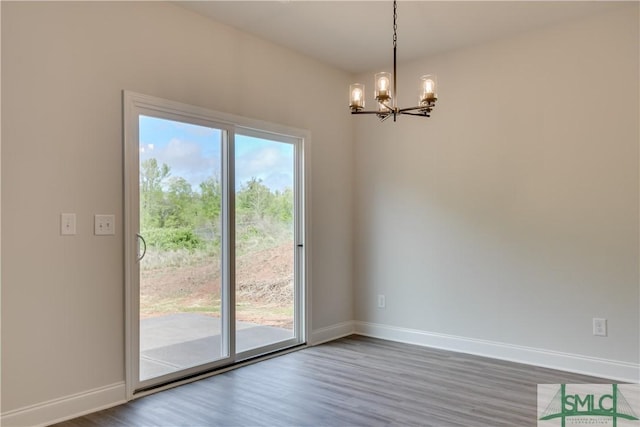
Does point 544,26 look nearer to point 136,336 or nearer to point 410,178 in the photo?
point 410,178

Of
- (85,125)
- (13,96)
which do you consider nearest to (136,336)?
(85,125)

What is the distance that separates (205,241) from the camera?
3.51 meters

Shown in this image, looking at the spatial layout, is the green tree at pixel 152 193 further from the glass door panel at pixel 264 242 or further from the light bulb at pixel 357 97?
the light bulb at pixel 357 97

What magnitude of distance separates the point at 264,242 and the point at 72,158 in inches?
68.3

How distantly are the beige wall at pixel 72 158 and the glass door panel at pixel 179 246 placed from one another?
21 cm

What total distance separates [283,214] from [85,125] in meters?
1.89

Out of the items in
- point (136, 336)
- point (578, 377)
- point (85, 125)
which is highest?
point (85, 125)

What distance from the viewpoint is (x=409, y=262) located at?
446 centimetres

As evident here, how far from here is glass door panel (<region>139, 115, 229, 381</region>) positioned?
10.3 feet

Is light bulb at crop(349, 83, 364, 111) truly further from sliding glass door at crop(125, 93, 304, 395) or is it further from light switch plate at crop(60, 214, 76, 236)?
light switch plate at crop(60, 214, 76, 236)

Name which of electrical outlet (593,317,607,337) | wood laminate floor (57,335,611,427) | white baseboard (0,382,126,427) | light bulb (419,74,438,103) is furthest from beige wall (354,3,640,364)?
white baseboard (0,382,126,427)

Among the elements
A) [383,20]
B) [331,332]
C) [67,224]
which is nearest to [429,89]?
[383,20]

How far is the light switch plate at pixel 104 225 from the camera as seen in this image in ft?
9.30

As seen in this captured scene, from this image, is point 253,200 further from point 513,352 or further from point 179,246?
point 513,352
